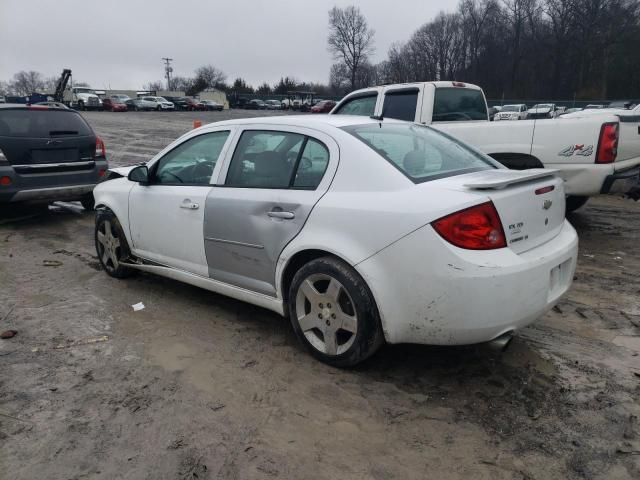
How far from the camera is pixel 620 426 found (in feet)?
8.95

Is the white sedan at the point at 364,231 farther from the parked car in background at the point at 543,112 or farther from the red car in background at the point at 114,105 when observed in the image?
the red car in background at the point at 114,105

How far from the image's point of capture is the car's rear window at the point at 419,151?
3.25 m

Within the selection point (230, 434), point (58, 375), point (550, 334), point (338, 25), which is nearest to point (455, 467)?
point (230, 434)

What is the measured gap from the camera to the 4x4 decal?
5855mm

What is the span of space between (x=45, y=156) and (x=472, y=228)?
654 centimetres

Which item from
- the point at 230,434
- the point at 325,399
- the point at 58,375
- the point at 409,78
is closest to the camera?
the point at 230,434

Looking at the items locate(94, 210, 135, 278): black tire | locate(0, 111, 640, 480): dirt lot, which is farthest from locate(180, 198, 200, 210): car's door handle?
locate(94, 210, 135, 278): black tire

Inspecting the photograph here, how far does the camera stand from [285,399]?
9.97 ft

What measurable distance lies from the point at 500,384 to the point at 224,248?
2.11 m

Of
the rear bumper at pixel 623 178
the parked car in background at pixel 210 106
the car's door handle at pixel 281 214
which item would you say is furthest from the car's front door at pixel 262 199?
the parked car in background at pixel 210 106

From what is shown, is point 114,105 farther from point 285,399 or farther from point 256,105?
point 285,399

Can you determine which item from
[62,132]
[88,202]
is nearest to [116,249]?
[62,132]

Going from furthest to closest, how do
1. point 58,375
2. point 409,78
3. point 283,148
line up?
point 409,78 < point 283,148 < point 58,375

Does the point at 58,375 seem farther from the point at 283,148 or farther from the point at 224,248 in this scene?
the point at 283,148
